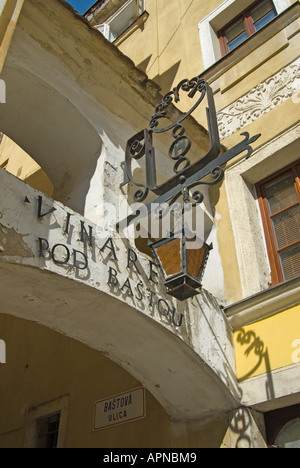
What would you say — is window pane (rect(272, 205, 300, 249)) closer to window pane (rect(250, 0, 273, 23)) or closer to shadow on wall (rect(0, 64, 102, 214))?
shadow on wall (rect(0, 64, 102, 214))

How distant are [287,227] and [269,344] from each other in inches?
56.8

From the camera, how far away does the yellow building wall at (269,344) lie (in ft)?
15.4

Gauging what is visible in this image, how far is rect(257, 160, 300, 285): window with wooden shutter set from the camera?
18.0ft

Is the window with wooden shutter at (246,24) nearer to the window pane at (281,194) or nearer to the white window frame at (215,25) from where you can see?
the white window frame at (215,25)

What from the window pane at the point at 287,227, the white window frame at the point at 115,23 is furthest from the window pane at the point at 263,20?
the white window frame at the point at 115,23

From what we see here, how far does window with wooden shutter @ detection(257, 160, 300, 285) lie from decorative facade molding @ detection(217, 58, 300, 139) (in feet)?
3.22

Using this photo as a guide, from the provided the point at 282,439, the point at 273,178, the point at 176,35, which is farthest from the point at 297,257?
the point at 176,35

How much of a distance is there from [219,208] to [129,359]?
2449 mm

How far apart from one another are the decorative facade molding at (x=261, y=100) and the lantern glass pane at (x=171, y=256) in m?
3.25

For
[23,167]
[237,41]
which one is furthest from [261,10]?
[23,167]

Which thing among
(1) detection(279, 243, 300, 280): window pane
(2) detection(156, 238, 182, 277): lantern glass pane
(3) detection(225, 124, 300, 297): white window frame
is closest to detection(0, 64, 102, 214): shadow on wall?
(2) detection(156, 238, 182, 277): lantern glass pane

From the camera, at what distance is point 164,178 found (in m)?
6.18

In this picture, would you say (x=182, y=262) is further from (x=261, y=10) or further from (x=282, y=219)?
(x=261, y=10)

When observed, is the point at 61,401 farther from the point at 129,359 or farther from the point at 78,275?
the point at 78,275
